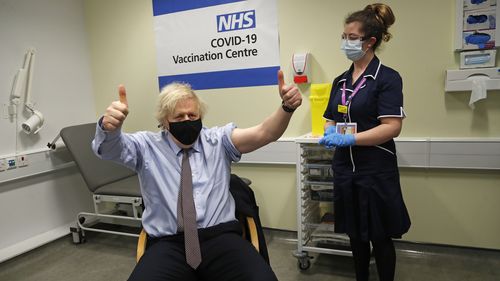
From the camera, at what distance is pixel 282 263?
98.1 inches

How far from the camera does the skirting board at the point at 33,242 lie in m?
2.74

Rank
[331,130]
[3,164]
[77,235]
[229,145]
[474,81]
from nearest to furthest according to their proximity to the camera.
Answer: [229,145]
[331,130]
[474,81]
[3,164]
[77,235]

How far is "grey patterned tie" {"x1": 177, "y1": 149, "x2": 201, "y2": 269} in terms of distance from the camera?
4.59 feet

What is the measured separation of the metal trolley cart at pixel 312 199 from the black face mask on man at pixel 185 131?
3.15ft

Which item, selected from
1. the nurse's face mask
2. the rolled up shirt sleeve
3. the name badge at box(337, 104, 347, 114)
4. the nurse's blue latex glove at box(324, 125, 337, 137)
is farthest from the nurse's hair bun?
the rolled up shirt sleeve

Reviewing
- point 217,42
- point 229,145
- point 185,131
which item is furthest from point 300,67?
point 185,131

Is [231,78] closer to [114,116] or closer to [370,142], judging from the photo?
[370,142]

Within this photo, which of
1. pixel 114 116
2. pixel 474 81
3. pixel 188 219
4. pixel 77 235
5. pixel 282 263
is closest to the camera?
pixel 114 116

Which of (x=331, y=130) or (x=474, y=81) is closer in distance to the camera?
(x=331, y=130)

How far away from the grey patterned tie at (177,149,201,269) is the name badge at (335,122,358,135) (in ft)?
2.57

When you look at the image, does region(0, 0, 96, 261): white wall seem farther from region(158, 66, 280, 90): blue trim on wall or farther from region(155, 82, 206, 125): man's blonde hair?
region(155, 82, 206, 125): man's blonde hair

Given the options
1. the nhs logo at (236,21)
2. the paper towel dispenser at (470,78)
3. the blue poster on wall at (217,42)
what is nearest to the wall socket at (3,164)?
the blue poster on wall at (217,42)

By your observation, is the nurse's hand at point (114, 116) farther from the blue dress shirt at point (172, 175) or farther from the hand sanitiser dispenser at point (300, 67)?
the hand sanitiser dispenser at point (300, 67)

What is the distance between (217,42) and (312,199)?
4.84 ft
